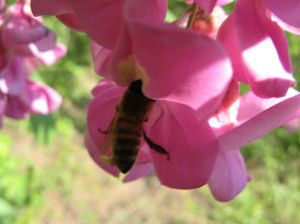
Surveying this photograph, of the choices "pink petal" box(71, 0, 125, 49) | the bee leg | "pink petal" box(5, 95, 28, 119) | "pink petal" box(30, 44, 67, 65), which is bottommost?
"pink petal" box(5, 95, 28, 119)

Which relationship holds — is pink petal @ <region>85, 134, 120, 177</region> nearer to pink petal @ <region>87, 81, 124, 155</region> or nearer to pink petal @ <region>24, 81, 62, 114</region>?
pink petal @ <region>87, 81, 124, 155</region>

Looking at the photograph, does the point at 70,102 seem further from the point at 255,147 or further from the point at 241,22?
the point at 241,22

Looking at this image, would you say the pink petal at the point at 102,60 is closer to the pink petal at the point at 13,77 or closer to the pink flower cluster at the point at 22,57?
the pink flower cluster at the point at 22,57

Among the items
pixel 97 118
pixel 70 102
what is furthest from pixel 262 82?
pixel 70 102

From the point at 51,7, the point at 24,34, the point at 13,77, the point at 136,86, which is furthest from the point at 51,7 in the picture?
the point at 13,77

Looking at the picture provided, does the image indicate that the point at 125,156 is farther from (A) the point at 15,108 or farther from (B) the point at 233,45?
(A) the point at 15,108

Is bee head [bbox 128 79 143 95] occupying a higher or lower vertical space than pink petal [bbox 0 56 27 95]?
higher

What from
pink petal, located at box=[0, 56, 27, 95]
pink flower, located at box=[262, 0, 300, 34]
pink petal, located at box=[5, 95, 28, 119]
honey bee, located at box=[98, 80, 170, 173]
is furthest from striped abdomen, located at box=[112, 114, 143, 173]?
pink petal, located at box=[5, 95, 28, 119]
